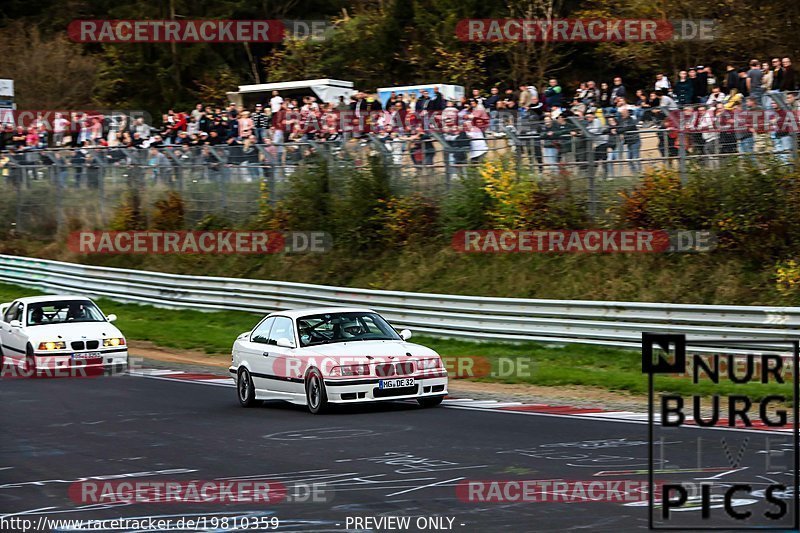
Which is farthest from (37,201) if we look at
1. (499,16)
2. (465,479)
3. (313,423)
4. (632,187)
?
(465,479)

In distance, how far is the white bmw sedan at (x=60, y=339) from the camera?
789 inches

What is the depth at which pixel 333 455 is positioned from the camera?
11.3 meters

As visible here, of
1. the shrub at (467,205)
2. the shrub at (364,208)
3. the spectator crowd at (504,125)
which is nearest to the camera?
the spectator crowd at (504,125)

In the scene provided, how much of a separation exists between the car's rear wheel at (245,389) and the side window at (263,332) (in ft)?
1.55

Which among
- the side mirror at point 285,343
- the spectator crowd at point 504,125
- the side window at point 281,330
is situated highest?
the spectator crowd at point 504,125

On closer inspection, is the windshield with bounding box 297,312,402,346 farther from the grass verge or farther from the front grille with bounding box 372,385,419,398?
the grass verge

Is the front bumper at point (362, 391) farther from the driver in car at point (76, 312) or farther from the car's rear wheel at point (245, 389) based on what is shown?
the driver in car at point (76, 312)

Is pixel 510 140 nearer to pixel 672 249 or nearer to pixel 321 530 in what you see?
pixel 672 249

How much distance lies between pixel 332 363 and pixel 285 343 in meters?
1.20

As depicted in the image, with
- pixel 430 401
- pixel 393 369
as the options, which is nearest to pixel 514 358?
pixel 430 401

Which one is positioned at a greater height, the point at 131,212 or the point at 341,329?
the point at 131,212

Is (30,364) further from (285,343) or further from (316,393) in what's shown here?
(316,393)

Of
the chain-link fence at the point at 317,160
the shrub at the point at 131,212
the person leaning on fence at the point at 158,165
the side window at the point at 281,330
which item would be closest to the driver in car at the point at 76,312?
the side window at the point at 281,330

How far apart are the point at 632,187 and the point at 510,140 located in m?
2.98
